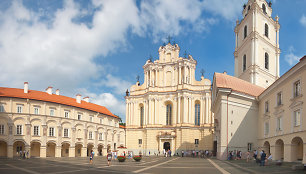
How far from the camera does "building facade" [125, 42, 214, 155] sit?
2295 inches

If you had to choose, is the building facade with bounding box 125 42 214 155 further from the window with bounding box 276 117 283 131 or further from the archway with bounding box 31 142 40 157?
the window with bounding box 276 117 283 131

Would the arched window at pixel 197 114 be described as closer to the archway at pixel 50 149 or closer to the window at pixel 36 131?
the archway at pixel 50 149

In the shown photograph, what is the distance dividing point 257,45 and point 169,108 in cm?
2371

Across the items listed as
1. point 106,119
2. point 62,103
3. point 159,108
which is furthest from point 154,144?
point 62,103

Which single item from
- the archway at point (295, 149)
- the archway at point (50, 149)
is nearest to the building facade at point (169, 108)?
the archway at point (50, 149)

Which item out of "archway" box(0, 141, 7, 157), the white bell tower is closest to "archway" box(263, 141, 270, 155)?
the white bell tower

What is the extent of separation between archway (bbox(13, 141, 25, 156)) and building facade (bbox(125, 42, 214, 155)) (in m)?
23.6

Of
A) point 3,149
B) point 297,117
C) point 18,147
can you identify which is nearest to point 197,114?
point 18,147

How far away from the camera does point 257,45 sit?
165 feet

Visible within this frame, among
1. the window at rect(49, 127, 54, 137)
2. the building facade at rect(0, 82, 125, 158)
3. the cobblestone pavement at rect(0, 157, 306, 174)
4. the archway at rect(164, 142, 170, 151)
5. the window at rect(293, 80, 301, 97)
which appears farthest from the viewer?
the archway at rect(164, 142, 170, 151)

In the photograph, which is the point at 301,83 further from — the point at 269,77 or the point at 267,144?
the point at 269,77

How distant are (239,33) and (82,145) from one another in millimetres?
39881

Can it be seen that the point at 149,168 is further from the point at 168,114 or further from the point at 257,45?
the point at 168,114

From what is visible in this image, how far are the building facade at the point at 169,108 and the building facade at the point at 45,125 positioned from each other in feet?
30.4
